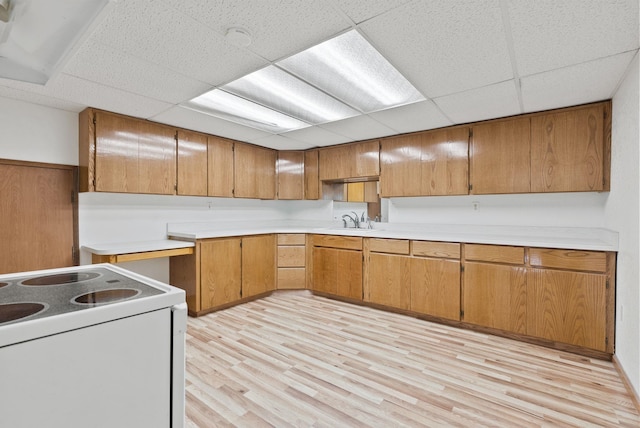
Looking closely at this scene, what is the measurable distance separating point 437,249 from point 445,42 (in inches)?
80.3

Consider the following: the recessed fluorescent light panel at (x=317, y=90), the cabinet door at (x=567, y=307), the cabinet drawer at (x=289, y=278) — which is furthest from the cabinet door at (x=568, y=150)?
the cabinet drawer at (x=289, y=278)

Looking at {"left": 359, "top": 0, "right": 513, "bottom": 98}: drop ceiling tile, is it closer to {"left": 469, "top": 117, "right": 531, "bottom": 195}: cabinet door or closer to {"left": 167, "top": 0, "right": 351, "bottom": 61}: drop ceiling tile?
{"left": 167, "top": 0, "right": 351, "bottom": 61}: drop ceiling tile

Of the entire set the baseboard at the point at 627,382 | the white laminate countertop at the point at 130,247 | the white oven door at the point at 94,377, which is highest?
the white laminate countertop at the point at 130,247

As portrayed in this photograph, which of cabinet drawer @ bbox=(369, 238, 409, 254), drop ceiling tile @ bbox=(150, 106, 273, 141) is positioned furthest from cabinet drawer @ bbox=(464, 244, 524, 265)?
drop ceiling tile @ bbox=(150, 106, 273, 141)

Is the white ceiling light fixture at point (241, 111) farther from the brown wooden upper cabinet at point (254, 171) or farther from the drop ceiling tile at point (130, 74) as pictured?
the brown wooden upper cabinet at point (254, 171)

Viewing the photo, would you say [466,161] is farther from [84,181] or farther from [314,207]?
[84,181]

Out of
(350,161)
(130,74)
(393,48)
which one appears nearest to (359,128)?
(350,161)

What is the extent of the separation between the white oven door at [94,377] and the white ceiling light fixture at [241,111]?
2.07 meters

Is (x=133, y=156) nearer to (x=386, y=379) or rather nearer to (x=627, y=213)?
(x=386, y=379)

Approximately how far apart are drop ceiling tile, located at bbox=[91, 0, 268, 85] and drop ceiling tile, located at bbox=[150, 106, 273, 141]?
91 cm

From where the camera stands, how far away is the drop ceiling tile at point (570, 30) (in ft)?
4.75

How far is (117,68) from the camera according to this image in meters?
2.06

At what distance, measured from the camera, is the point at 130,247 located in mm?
2951

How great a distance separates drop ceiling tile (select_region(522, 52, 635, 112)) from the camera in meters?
1.99
